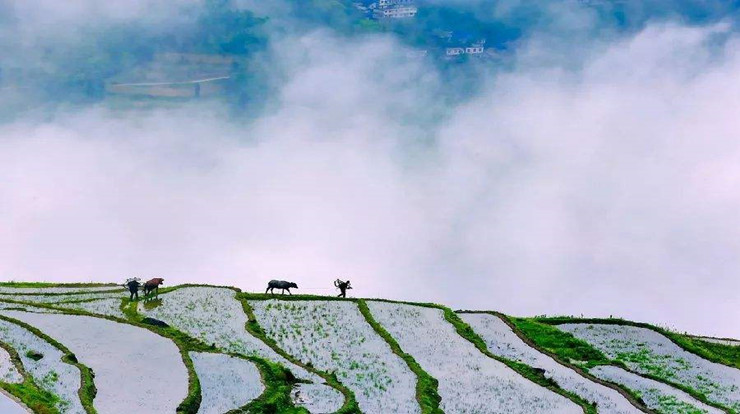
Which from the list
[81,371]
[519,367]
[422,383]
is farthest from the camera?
[519,367]

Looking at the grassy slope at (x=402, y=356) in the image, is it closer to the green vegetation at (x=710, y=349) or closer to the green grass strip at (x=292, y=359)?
the green grass strip at (x=292, y=359)

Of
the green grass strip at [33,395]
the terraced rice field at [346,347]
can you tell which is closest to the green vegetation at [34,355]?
the green grass strip at [33,395]

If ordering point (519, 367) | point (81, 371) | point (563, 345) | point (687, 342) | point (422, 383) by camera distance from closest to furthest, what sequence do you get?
point (81, 371), point (422, 383), point (519, 367), point (563, 345), point (687, 342)

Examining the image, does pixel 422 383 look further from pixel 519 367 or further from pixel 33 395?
pixel 33 395

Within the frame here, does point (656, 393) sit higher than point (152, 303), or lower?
lower

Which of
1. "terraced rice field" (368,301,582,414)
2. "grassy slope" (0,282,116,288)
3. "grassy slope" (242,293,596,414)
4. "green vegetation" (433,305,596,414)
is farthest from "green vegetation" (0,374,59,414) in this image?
"grassy slope" (0,282,116,288)

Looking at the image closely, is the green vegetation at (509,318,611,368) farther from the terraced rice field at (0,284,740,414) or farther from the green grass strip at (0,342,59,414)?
the green grass strip at (0,342,59,414)

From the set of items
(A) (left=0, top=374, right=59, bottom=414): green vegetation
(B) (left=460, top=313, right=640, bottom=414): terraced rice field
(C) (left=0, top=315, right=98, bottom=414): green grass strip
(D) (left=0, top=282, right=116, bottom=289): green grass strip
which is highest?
(D) (left=0, top=282, right=116, bottom=289): green grass strip

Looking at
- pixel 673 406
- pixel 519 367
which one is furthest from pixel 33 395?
pixel 673 406
